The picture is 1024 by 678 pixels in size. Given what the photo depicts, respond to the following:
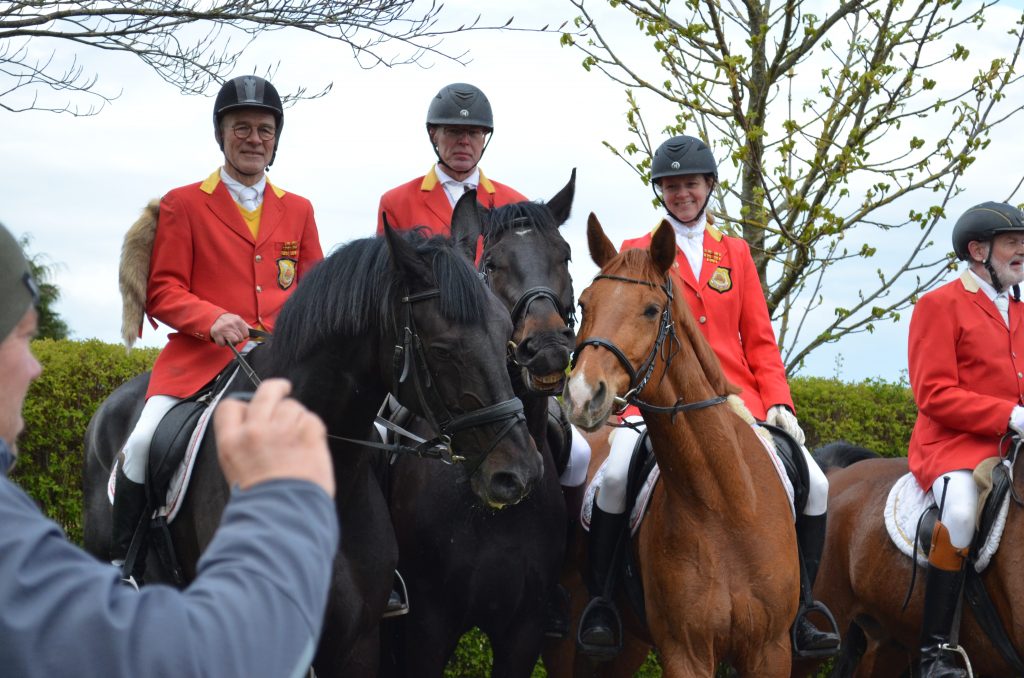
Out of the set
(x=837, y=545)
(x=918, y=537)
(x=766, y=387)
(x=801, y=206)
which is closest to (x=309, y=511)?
(x=766, y=387)

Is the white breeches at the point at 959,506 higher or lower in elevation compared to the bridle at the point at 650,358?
lower

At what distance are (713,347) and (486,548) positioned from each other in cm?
153

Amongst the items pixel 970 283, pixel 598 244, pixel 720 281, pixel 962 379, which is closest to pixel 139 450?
pixel 598 244

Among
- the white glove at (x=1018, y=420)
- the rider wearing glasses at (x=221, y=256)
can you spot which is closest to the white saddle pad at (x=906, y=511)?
the white glove at (x=1018, y=420)

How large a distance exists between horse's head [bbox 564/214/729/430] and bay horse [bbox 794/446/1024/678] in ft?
7.07

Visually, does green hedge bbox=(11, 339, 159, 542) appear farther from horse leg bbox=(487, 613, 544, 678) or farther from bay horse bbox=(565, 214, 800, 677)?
bay horse bbox=(565, 214, 800, 677)

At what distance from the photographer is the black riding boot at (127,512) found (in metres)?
4.66

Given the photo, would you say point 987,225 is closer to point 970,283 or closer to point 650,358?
point 970,283

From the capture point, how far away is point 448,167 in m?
6.17

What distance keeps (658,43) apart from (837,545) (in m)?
3.69

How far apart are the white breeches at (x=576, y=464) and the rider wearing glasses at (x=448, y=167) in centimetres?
127

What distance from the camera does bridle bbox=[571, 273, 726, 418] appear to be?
15.4 feet

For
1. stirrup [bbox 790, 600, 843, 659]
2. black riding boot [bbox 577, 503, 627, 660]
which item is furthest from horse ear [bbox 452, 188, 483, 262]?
stirrup [bbox 790, 600, 843, 659]

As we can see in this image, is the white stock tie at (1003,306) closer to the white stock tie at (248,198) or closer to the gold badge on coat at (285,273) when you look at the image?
the gold badge on coat at (285,273)
